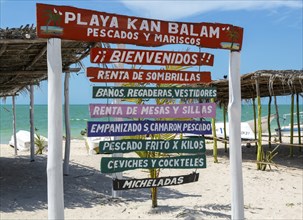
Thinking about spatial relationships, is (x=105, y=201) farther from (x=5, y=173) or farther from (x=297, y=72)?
(x=297, y=72)

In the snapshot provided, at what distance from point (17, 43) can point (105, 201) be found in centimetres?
347

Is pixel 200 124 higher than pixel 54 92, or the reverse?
pixel 54 92

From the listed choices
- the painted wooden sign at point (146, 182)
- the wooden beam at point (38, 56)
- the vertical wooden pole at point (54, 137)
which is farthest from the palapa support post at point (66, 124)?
the vertical wooden pole at point (54, 137)

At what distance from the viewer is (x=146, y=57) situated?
472 centimetres

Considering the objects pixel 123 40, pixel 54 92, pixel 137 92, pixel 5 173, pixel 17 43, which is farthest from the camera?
pixel 5 173

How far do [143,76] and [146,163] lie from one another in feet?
3.51

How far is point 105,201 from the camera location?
25.8 feet

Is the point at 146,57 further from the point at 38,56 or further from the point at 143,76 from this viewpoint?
the point at 38,56

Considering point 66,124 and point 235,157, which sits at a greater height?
point 66,124

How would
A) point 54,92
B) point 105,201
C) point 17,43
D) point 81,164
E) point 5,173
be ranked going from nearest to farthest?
point 54,92, point 17,43, point 105,201, point 5,173, point 81,164

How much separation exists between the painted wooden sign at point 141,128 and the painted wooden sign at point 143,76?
1.73 ft

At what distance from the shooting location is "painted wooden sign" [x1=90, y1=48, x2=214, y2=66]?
4.60 metres

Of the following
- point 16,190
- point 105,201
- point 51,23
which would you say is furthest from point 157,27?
point 16,190

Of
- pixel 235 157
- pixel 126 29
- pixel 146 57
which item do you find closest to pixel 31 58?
pixel 146 57
